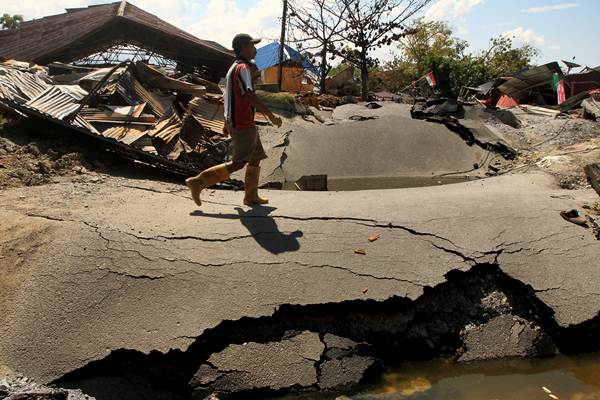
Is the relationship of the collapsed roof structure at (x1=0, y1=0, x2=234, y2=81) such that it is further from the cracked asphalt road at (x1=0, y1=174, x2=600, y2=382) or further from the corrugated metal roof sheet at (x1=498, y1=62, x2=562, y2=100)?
the corrugated metal roof sheet at (x1=498, y1=62, x2=562, y2=100)

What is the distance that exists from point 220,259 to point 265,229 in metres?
0.69

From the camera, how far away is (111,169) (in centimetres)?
703

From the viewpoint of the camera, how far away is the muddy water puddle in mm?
3551

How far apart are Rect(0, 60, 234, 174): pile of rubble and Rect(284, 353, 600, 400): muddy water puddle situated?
4570 millimetres

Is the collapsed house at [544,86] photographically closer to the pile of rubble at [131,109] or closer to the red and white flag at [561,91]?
the red and white flag at [561,91]

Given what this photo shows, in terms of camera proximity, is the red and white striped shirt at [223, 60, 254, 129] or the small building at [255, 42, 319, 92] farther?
the small building at [255, 42, 319, 92]

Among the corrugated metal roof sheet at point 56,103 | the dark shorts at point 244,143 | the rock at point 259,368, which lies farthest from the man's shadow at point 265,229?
the corrugated metal roof sheet at point 56,103

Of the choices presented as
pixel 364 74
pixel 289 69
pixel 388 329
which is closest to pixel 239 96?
pixel 388 329

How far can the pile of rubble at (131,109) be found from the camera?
727 cm

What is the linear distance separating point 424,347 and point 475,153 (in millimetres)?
7594

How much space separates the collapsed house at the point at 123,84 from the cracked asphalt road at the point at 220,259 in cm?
231

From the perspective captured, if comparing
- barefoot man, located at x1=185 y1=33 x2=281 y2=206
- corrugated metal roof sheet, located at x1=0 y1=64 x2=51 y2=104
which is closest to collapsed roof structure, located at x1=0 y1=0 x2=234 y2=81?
corrugated metal roof sheet, located at x1=0 y1=64 x2=51 y2=104

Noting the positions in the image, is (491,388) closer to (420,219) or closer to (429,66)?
(420,219)

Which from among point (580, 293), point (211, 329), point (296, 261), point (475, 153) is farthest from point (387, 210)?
point (475, 153)
